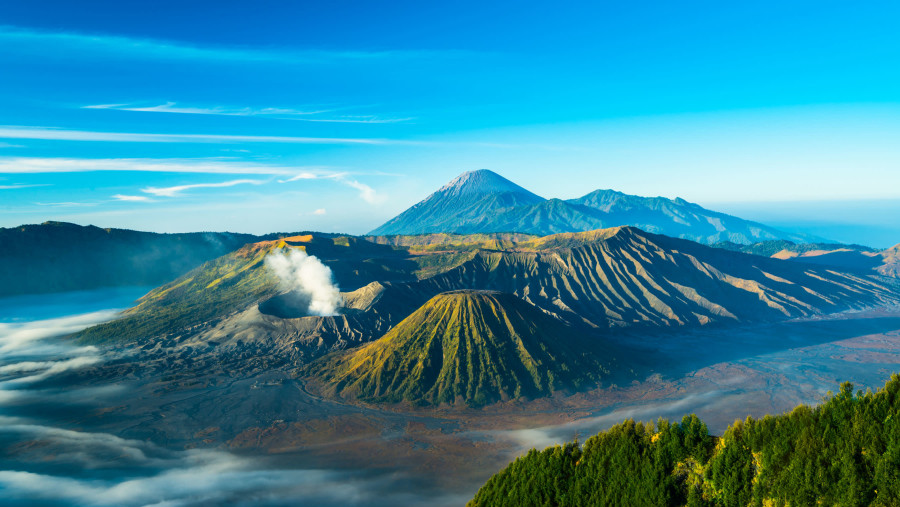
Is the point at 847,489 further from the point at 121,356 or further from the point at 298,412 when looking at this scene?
the point at 121,356

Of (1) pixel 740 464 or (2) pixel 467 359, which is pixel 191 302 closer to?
(2) pixel 467 359

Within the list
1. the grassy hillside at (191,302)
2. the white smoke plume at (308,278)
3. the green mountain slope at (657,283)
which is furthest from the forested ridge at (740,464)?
the grassy hillside at (191,302)

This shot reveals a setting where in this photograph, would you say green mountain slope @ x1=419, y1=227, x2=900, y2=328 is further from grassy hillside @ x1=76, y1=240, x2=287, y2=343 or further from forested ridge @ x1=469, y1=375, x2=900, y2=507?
forested ridge @ x1=469, y1=375, x2=900, y2=507

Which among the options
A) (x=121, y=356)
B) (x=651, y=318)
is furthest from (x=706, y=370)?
(x=121, y=356)

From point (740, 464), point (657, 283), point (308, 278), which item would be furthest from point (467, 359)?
point (657, 283)

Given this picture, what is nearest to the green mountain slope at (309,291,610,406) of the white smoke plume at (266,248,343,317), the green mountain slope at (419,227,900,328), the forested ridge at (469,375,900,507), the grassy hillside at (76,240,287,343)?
the white smoke plume at (266,248,343,317)

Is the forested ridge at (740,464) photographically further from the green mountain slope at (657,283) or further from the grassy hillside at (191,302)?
the grassy hillside at (191,302)
